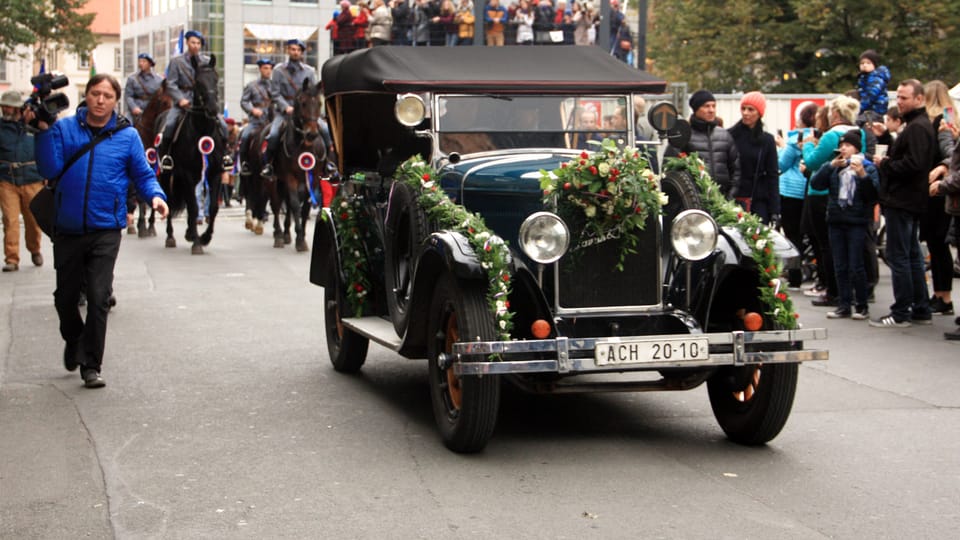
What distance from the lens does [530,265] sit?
7.52 m

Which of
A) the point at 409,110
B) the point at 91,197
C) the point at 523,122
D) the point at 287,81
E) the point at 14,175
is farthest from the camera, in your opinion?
the point at 287,81

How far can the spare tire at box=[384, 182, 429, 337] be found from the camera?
314 inches

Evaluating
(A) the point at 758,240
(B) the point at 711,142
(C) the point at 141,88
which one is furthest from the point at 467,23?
(A) the point at 758,240

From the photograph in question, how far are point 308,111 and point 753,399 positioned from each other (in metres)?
14.2

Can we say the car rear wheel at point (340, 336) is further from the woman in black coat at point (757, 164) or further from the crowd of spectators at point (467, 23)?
the crowd of spectators at point (467, 23)

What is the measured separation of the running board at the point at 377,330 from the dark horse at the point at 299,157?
11.1 m

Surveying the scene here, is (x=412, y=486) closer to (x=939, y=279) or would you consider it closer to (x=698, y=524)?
(x=698, y=524)

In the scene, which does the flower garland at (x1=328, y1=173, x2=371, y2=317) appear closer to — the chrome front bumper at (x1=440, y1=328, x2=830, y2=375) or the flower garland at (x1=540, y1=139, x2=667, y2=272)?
the chrome front bumper at (x1=440, y1=328, x2=830, y2=375)

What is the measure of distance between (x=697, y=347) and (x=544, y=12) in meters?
22.1

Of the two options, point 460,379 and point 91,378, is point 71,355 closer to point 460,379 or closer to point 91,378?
point 91,378

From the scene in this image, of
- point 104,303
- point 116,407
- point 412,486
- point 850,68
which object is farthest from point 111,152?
point 850,68

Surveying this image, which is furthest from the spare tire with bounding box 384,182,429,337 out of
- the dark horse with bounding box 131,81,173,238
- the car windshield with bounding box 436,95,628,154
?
the dark horse with bounding box 131,81,173,238

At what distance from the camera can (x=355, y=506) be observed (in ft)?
20.3

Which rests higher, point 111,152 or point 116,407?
point 111,152
